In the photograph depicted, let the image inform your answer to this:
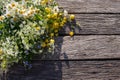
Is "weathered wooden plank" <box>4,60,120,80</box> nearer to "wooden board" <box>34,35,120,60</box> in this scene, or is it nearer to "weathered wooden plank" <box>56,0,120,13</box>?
"wooden board" <box>34,35,120,60</box>

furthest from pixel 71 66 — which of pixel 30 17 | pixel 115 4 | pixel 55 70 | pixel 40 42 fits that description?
pixel 115 4

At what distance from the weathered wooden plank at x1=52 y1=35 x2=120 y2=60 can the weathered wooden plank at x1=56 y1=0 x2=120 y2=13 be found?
0.71 feet

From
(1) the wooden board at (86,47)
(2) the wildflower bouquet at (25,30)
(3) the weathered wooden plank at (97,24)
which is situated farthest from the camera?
(3) the weathered wooden plank at (97,24)

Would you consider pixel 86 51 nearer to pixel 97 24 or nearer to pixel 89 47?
pixel 89 47

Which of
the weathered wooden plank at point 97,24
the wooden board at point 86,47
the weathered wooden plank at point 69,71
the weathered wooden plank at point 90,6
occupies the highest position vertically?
the weathered wooden plank at point 90,6

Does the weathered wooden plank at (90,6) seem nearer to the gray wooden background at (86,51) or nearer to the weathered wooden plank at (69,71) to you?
the gray wooden background at (86,51)

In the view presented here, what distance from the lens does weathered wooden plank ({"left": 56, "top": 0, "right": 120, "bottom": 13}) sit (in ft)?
7.51

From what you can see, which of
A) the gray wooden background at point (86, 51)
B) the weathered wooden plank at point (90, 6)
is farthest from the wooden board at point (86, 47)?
the weathered wooden plank at point (90, 6)

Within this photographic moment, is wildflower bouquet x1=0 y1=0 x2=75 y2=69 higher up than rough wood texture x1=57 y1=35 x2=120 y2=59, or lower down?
higher up

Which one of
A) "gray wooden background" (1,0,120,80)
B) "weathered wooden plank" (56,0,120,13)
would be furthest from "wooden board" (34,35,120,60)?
"weathered wooden plank" (56,0,120,13)

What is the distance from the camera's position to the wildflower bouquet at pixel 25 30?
1.93 meters

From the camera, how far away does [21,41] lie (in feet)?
6.45

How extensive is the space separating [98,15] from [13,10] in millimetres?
629

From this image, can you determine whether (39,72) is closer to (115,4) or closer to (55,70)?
(55,70)
